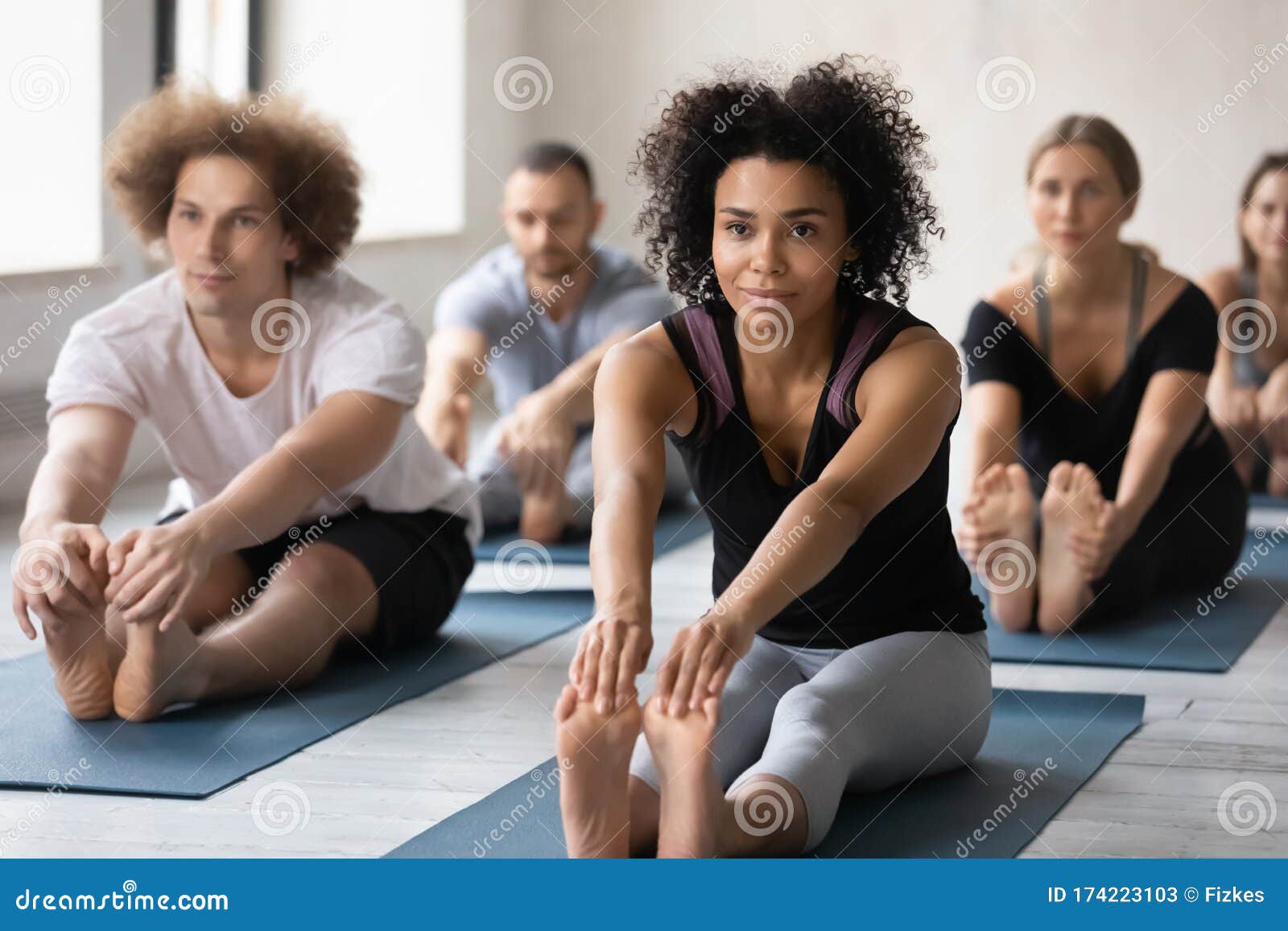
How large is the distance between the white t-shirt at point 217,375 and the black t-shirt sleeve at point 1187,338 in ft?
4.17

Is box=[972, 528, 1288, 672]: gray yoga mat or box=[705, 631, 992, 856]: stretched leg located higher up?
box=[705, 631, 992, 856]: stretched leg

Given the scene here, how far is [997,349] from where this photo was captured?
9.74ft

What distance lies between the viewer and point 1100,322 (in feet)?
9.66

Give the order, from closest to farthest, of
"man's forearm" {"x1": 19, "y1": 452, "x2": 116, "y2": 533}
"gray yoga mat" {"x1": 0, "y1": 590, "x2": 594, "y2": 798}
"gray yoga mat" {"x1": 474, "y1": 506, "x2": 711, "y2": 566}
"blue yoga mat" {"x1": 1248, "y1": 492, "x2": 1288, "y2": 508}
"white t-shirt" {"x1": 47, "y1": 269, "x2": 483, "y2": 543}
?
"gray yoga mat" {"x1": 0, "y1": 590, "x2": 594, "y2": 798} < "man's forearm" {"x1": 19, "y1": 452, "x2": 116, "y2": 533} < "white t-shirt" {"x1": 47, "y1": 269, "x2": 483, "y2": 543} < "gray yoga mat" {"x1": 474, "y1": 506, "x2": 711, "y2": 566} < "blue yoga mat" {"x1": 1248, "y1": 492, "x2": 1288, "y2": 508}

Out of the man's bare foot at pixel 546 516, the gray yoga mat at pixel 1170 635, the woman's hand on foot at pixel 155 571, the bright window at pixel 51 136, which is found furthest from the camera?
the bright window at pixel 51 136

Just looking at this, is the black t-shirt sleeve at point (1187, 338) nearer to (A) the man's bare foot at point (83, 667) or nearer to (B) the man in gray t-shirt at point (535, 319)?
(B) the man in gray t-shirt at point (535, 319)

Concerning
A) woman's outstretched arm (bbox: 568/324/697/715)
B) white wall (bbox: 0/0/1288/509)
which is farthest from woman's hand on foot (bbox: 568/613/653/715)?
white wall (bbox: 0/0/1288/509)

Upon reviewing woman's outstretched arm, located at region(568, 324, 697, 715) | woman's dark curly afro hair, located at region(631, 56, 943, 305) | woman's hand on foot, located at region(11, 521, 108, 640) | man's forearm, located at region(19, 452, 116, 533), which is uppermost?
woman's dark curly afro hair, located at region(631, 56, 943, 305)

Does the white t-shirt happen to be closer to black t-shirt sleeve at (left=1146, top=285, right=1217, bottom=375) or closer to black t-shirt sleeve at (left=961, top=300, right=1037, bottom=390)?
black t-shirt sleeve at (left=961, top=300, right=1037, bottom=390)

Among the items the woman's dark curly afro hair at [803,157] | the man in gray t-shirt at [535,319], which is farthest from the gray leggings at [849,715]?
the man in gray t-shirt at [535,319]

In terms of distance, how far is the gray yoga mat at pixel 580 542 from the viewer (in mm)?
3533

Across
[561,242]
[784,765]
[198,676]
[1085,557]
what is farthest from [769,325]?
[561,242]

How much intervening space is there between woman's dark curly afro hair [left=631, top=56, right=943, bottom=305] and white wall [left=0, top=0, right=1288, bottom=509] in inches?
157

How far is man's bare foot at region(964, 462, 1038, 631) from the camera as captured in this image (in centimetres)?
281
